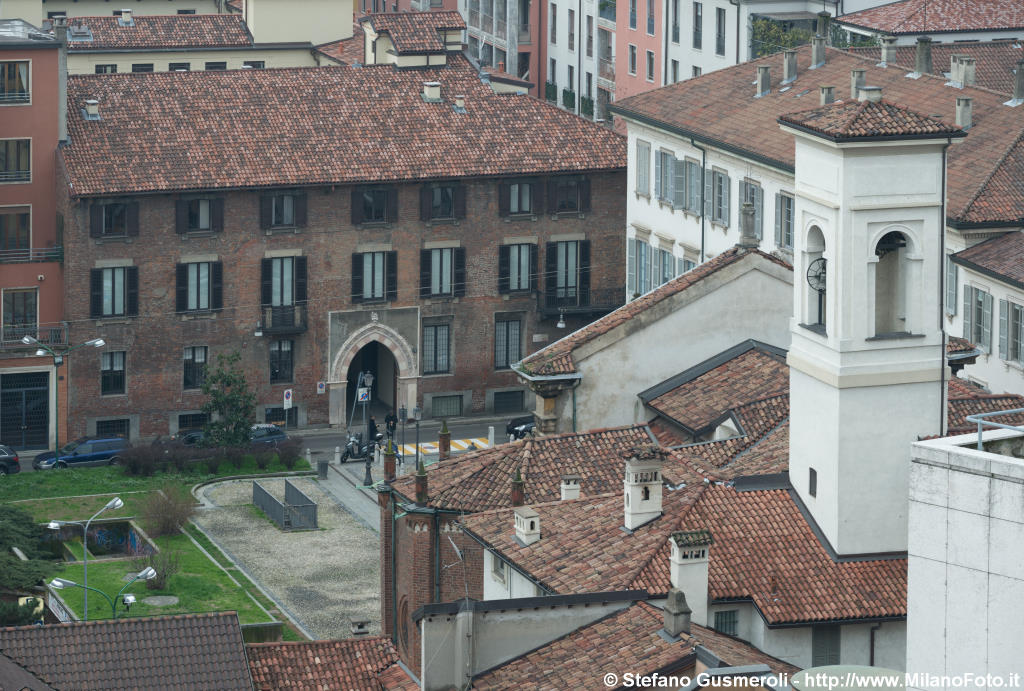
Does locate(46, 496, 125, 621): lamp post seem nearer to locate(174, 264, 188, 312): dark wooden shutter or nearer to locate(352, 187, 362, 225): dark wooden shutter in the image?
locate(174, 264, 188, 312): dark wooden shutter

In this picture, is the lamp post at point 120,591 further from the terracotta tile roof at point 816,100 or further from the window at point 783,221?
the terracotta tile roof at point 816,100

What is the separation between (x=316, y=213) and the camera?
327 ft

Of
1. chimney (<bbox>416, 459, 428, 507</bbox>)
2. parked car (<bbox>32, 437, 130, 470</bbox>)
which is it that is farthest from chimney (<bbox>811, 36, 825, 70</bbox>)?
chimney (<bbox>416, 459, 428, 507</bbox>)

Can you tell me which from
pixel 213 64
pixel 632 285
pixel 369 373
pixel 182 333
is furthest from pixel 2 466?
pixel 213 64

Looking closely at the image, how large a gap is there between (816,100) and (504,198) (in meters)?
17.9

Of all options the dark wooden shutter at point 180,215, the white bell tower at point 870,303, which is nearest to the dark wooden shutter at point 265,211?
the dark wooden shutter at point 180,215

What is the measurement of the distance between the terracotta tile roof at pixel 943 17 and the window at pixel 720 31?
34.7ft

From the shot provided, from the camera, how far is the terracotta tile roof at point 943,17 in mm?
Result: 107188

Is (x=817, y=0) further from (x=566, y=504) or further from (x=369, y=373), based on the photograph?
(x=566, y=504)

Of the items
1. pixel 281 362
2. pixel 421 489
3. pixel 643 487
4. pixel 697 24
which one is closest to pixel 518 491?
pixel 421 489

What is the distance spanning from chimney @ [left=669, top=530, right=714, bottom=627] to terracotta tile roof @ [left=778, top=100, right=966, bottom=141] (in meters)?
8.85

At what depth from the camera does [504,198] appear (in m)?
102

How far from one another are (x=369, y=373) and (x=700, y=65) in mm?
31521

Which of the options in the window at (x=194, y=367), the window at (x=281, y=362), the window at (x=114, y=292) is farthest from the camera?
the window at (x=281, y=362)
